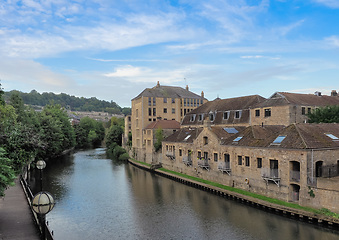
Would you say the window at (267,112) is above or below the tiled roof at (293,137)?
above

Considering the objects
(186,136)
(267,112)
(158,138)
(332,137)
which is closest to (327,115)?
(267,112)

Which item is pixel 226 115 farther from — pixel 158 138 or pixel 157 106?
pixel 157 106

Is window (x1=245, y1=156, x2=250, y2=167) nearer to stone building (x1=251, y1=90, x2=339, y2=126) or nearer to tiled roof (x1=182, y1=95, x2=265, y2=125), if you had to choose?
stone building (x1=251, y1=90, x2=339, y2=126)

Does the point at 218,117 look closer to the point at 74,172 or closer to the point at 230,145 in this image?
the point at 230,145

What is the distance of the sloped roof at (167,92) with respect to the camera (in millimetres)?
63281

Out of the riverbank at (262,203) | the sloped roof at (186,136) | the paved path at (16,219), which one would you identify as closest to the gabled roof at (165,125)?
the sloped roof at (186,136)

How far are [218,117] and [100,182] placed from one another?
2167 centimetres

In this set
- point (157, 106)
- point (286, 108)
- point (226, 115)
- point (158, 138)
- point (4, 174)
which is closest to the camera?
point (4, 174)

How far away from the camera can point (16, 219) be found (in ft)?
61.9

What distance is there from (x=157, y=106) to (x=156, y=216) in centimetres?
3889

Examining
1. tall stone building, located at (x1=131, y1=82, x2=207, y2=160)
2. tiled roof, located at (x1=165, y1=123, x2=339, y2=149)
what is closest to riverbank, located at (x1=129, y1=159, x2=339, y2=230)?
tiled roof, located at (x1=165, y1=123, x2=339, y2=149)

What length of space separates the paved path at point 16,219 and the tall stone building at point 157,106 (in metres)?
37.2

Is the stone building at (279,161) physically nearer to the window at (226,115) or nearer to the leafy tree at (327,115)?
the leafy tree at (327,115)

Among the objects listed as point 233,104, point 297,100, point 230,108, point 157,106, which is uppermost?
point 157,106
